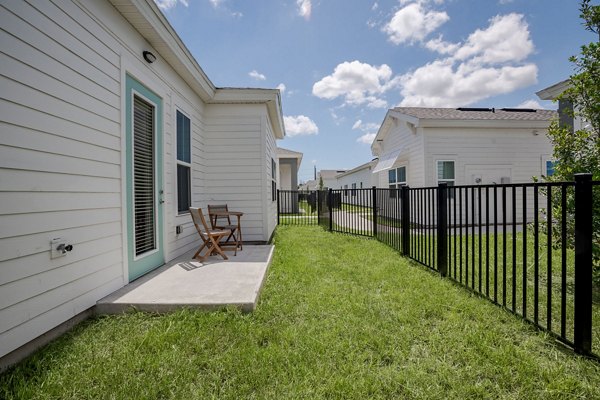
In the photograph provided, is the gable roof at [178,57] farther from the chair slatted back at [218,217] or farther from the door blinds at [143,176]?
the chair slatted back at [218,217]

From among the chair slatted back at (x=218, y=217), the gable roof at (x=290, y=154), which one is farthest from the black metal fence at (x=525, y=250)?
the gable roof at (x=290, y=154)

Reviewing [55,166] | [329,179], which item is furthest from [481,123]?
[329,179]

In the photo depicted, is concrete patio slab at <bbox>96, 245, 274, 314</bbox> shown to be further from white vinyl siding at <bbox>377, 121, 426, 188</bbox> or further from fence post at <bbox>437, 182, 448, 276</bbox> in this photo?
white vinyl siding at <bbox>377, 121, 426, 188</bbox>

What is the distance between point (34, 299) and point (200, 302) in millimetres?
1217

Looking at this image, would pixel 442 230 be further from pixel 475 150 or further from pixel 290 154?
pixel 290 154

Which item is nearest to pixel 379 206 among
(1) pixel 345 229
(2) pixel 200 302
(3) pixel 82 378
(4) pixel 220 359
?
(1) pixel 345 229

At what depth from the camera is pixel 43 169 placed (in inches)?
80.3

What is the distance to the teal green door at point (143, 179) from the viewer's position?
317 centimetres

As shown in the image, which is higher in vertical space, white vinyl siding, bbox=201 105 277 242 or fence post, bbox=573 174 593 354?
white vinyl siding, bbox=201 105 277 242

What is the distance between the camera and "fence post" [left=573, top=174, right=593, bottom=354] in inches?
71.2

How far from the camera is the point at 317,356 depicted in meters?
1.85

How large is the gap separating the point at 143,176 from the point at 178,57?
1967mm

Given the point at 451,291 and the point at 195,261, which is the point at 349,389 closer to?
the point at 451,291

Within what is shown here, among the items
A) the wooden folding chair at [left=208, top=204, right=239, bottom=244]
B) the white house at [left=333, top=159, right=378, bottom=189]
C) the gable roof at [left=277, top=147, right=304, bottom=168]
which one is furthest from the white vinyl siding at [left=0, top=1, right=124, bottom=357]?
the white house at [left=333, top=159, right=378, bottom=189]
